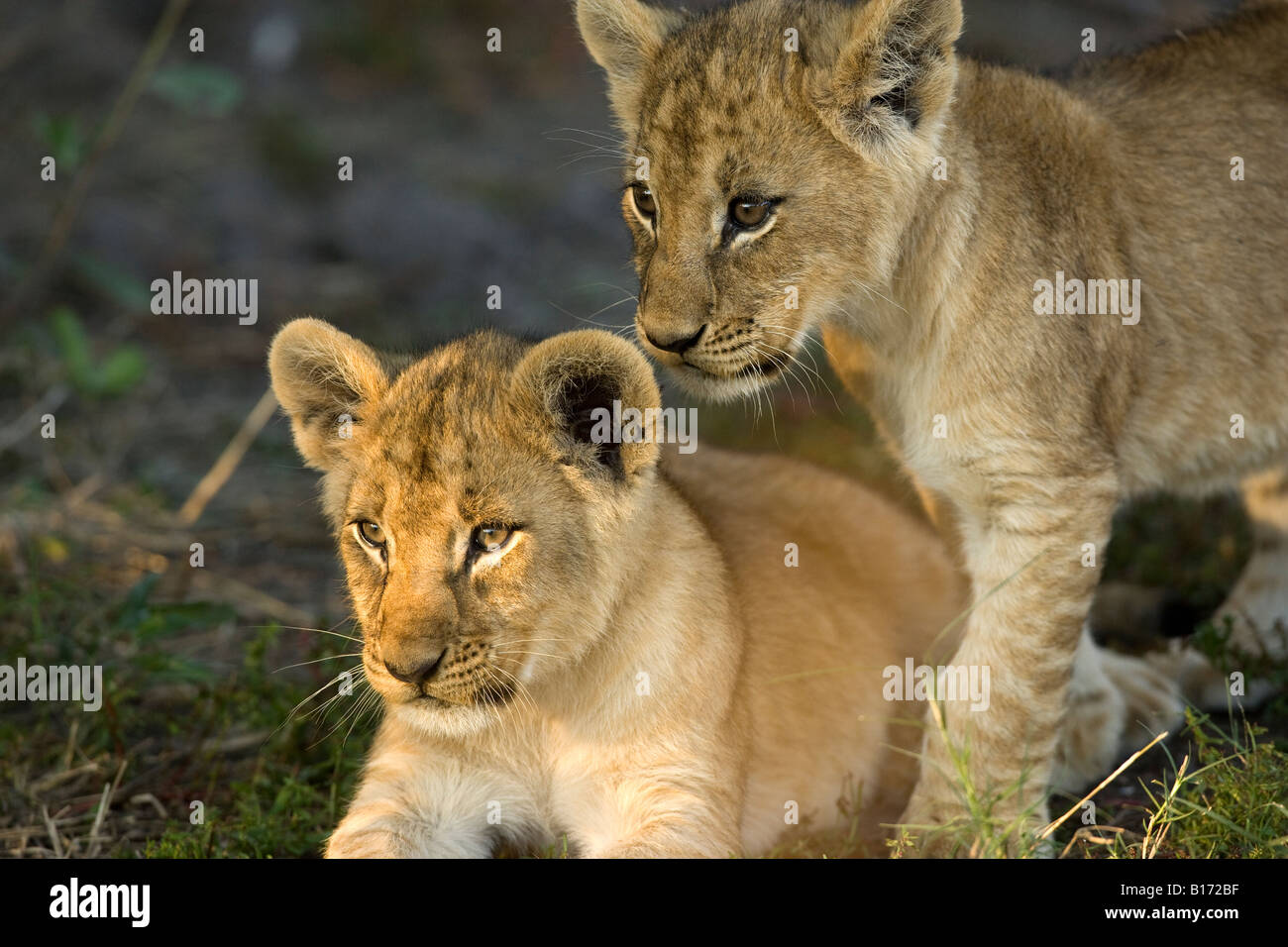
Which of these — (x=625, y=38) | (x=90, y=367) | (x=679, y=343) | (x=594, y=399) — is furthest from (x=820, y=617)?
(x=90, y=367)

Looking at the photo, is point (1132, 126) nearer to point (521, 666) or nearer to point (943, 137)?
point (943, 137)

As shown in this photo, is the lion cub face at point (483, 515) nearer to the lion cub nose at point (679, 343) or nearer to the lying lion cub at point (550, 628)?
the lying lion cub at point (550, 628)

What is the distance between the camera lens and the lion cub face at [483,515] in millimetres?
3652

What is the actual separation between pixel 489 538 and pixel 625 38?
72.4 inches

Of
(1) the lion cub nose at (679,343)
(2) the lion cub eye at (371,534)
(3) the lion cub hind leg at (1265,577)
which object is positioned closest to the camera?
(2) the lion cub eye at (371,534)

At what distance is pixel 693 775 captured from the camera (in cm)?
403

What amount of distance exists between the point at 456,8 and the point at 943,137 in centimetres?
1005

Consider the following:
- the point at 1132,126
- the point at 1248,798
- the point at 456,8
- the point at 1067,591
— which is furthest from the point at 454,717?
the point at 456,8

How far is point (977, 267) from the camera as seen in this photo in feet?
14.1

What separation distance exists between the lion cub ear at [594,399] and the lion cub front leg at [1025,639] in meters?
1.13

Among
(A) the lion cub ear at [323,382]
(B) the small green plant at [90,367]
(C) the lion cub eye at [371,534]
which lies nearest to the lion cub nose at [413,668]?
(C) the lion cub eye at [371,534]

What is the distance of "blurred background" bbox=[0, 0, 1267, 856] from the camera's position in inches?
197

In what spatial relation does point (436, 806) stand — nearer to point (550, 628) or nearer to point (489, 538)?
point (550, 628)
